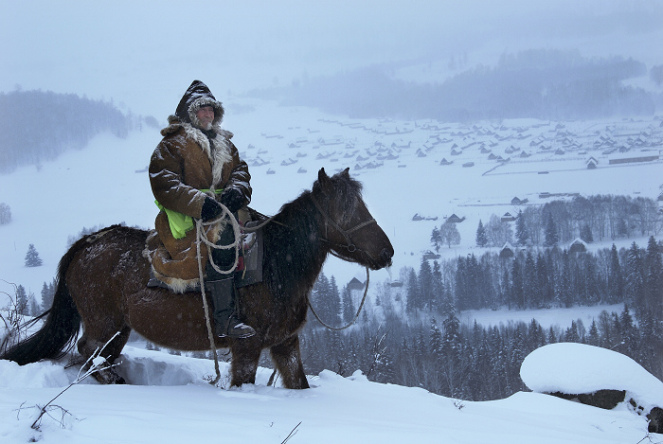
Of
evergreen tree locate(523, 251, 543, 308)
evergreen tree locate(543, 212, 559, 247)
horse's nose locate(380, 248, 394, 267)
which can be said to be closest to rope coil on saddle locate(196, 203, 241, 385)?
horse's nose locate(380, 248, 394, 267)

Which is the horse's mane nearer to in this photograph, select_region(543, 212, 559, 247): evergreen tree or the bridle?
the bridle

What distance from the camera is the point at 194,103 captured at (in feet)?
15.6

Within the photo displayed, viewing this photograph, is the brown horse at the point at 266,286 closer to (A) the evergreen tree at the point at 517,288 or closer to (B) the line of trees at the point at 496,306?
(B) the line of trees at the point at 496,306

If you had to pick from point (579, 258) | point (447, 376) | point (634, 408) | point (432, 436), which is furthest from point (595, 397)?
point (579, 258)

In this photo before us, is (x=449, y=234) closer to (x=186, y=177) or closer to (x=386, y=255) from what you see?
(x=386, y=255)

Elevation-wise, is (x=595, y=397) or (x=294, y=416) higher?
(x=294, y=416)

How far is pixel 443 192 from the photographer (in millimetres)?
83250

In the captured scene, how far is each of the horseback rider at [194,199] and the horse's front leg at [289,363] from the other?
0.54 metres

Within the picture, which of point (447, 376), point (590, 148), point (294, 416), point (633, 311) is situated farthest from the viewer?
point (590, 148)

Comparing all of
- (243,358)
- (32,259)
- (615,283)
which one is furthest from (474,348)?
(243,358)

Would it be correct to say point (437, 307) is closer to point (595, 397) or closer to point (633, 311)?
point (633, 311)

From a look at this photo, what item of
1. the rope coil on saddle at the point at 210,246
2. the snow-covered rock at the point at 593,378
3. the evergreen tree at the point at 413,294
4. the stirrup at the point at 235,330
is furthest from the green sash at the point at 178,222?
the evergreen tree at the point at 413,294

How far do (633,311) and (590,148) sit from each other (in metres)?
54.3

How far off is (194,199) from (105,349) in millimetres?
2072
